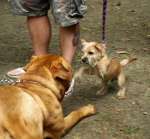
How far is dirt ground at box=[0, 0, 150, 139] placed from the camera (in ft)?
12.9

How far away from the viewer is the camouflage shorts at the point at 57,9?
13.3ft

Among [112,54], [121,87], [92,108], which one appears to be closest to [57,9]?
[92,108]

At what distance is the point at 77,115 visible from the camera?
13.2 ft

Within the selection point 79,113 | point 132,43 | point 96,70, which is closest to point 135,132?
point 79,113

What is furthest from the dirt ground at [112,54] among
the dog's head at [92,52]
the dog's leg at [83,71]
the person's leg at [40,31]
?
the person's leg at [40,31]

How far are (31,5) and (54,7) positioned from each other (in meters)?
0.23

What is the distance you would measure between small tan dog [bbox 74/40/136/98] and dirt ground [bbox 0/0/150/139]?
0.13 metres

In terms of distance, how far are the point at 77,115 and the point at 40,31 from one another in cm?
79

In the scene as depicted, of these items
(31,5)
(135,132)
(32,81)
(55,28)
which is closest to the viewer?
(32,81)

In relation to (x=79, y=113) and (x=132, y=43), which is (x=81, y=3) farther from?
(x=132, y=43)

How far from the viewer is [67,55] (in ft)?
13.9

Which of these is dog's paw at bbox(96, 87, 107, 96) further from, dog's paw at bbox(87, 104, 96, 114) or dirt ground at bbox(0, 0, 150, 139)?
dog's paw at bbox(87, 104, 96, 114)

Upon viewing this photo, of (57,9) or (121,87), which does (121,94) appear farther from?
(57,9)

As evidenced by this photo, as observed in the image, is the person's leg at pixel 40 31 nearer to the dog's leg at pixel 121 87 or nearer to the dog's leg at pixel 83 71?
the dog's leg at pixel 83 71
